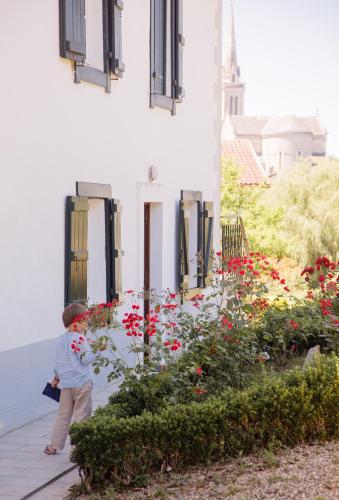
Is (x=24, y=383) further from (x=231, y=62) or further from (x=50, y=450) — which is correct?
(x=231, y=62)

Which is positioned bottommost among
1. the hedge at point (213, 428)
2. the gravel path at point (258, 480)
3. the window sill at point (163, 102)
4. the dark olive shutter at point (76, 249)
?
the gravel path at point (258, 480)

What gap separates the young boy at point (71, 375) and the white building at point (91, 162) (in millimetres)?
983

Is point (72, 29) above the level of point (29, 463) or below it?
above

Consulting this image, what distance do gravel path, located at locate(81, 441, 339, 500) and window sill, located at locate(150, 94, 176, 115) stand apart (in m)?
6.50

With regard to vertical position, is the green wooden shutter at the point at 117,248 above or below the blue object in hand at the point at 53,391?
above

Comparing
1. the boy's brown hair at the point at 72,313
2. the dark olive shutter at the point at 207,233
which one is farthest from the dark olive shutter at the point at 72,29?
the dark olive shutter at the point at 207,233

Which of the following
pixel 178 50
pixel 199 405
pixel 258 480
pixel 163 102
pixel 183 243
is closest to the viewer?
pixel 258 480

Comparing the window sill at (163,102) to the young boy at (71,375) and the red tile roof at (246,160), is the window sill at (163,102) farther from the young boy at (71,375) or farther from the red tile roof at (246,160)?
the red tile roof at (246,160)

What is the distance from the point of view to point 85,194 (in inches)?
372

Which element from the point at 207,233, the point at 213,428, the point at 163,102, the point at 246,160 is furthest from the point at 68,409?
the point at 246,160

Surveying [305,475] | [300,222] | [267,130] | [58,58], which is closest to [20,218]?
[58,58]

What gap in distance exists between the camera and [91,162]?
32.1ft

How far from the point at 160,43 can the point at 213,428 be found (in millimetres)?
7541

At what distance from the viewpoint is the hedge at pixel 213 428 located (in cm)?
576
